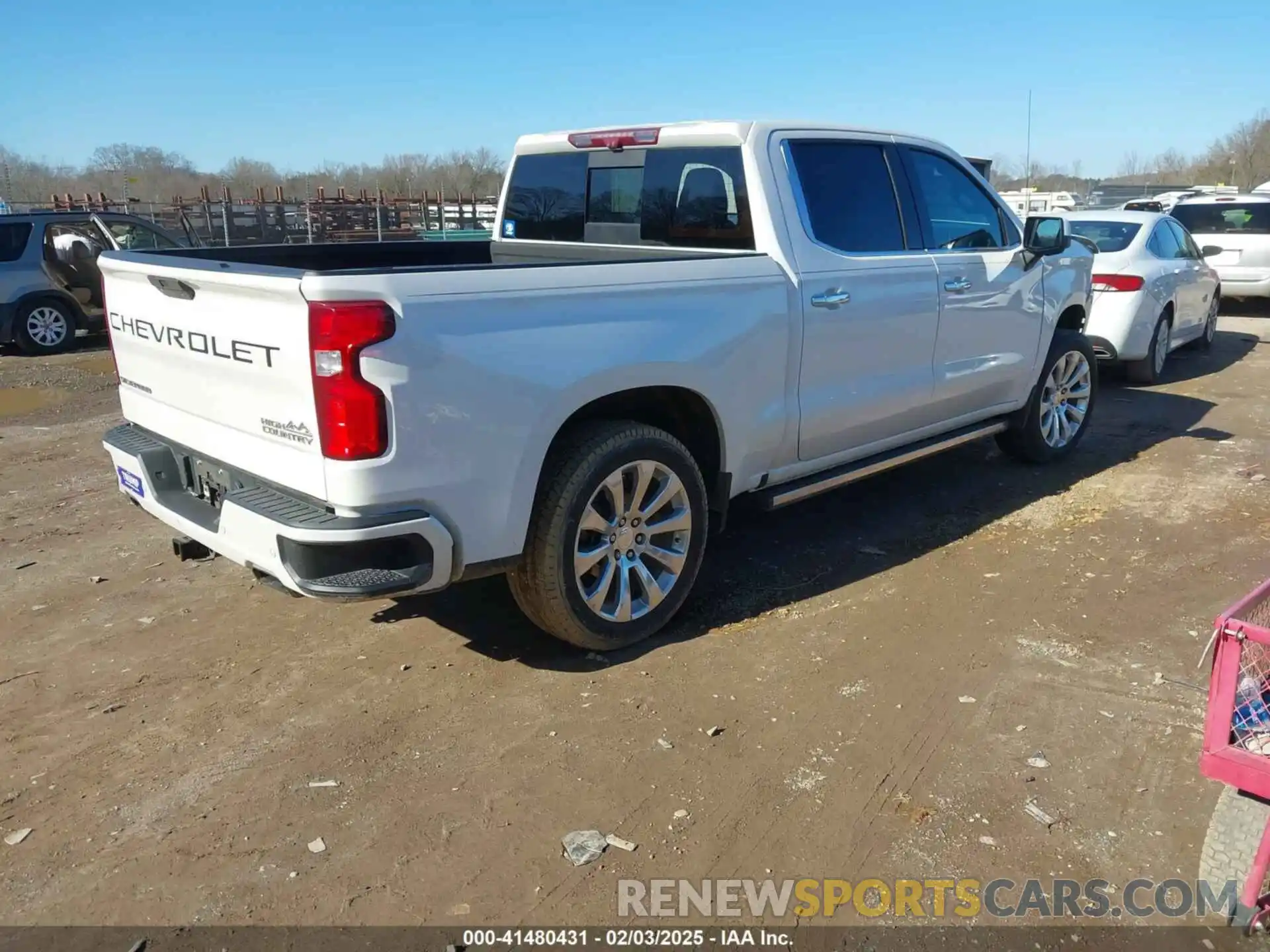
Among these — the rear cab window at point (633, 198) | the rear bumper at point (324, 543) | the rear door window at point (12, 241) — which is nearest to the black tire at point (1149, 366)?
the rear cab window at point (633, 198)

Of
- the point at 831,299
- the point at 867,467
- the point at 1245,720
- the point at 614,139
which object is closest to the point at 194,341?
the point at 614,139

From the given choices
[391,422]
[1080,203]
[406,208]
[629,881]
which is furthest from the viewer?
[1080,203]

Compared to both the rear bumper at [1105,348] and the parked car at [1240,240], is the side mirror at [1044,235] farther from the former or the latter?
the parked car at [1240,240]

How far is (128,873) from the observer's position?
107 inches

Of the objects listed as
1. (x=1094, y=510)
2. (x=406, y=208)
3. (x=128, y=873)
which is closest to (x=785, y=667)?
(x=128, y=873)

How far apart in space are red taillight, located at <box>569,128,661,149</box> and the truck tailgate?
7.22 ft

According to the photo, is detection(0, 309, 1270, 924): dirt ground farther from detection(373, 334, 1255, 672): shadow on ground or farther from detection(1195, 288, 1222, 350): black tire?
detection(1195, 288, 1222, 350): black tire

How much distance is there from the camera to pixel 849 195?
4715mm

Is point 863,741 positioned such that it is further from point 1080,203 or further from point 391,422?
point 1080,203

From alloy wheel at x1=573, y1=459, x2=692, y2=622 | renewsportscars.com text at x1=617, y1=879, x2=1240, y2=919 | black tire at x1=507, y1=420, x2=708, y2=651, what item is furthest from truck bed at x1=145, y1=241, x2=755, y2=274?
renewsportscars.com text at x1=617, y1=879, x2=1240, y2=919

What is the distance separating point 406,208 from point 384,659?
90.2 ft

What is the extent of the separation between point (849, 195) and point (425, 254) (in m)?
2.37

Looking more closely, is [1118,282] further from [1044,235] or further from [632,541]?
[632,541]

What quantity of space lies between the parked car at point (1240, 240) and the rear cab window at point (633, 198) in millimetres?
11220
